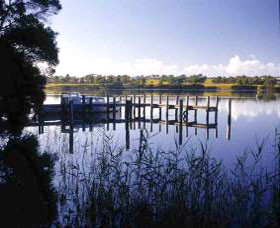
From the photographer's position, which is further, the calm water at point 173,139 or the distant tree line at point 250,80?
the distant tree line at point 250,80

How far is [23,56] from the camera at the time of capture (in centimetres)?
1750

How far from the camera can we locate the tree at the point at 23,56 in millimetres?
16219

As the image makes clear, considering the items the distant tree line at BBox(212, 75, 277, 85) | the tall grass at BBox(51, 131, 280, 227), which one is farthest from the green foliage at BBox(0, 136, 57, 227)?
the distant tree line at BBox(212, 75, 277, 85)

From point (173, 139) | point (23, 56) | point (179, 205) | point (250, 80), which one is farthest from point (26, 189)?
point (250, 80)

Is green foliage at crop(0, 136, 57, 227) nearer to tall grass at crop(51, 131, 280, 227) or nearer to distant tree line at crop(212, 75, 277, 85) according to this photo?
tall grass at crop(51, 131, 280, 227)

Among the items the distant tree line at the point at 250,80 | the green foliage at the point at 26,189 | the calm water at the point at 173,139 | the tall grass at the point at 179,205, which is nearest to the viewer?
the tall grass at the point at 179,205

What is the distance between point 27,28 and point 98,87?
358 feet

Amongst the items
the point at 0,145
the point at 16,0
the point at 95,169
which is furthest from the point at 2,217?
the point at 16,0

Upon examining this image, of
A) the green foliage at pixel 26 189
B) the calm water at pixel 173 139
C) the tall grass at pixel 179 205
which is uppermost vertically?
the tall grass at pixel 179 205

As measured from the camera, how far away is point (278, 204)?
6977 millimetres

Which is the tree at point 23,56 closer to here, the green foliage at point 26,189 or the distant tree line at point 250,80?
the green foliage at point 26,189

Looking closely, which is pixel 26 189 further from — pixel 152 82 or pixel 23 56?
pixel 152 82

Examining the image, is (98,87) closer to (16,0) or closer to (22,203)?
(16,0)

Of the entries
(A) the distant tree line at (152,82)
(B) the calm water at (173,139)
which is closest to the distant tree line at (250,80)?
(A) the distant tree line at (152,82)
